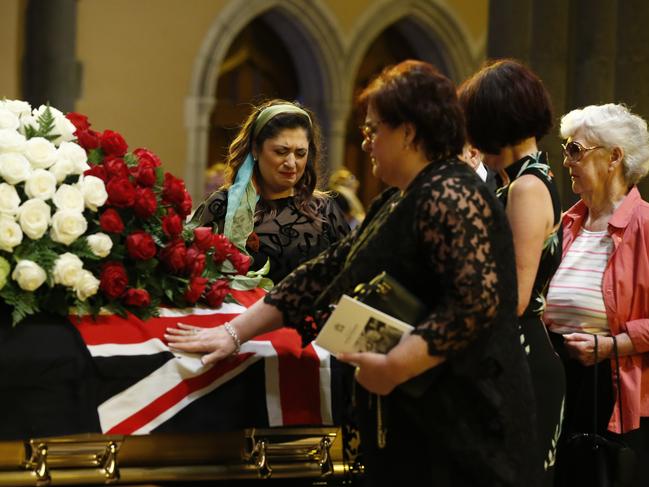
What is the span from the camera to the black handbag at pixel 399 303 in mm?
2414

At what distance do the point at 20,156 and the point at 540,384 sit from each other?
4.73 ft

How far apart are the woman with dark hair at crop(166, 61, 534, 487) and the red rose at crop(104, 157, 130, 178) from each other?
0.76 m

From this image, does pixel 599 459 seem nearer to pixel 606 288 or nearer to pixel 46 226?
pixel 606 288

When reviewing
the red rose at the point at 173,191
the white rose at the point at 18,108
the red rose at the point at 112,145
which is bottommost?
the red rose at the point at 173,191

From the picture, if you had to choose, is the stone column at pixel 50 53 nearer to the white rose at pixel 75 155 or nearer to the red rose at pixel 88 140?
the red rose at pixel 88 140

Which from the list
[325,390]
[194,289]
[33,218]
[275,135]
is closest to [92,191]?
[33,218]

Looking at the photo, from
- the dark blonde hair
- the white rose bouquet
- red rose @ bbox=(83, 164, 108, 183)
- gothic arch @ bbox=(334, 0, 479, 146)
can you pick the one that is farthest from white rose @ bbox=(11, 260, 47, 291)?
gothic arch @ bbox=(334, 0, 479, 146)

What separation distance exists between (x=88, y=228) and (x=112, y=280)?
0.54ft

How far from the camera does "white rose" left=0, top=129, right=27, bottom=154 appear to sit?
2869 millimetres

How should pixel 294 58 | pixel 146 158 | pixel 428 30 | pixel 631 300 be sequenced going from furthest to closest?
pixel 428 30 < pixel 294 58 < pixel 631 300 < pixel 146 158

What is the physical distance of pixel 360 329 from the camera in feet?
7.91

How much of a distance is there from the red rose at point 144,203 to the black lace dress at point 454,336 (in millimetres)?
646

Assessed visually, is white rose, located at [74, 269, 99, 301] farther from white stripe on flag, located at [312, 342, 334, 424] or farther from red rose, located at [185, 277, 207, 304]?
→ white stripe on flag, located at [312, 342, 334, 424]

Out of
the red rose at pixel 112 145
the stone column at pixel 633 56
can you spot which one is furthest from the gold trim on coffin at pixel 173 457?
the stone column at pixel 633 56
